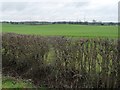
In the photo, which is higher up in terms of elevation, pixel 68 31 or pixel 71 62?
pixel 71 62

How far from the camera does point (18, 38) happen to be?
11.7 meters

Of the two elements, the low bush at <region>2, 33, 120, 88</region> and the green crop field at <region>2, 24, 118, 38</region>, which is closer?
the low bush at <region>2, 33, 120, 88</region>

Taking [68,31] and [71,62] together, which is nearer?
[71,62]

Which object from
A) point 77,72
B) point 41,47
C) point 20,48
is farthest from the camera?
point 20,48

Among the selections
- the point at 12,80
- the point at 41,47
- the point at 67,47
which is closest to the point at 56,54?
the point at 67,47

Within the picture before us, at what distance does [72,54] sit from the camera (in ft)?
30.6

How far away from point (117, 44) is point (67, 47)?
5.28 feet

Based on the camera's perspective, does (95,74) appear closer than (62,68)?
Yes

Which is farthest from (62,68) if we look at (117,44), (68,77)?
(117,44)

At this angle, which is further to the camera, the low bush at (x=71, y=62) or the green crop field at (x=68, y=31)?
the green crop field at (x=68, y=31)

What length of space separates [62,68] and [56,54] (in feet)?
1.59

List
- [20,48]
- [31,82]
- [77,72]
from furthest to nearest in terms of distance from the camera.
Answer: [20,48]
[31,82]
[77,72]

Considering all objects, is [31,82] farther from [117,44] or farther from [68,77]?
[117,44]

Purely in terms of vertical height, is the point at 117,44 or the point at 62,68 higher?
the point at 117,44
